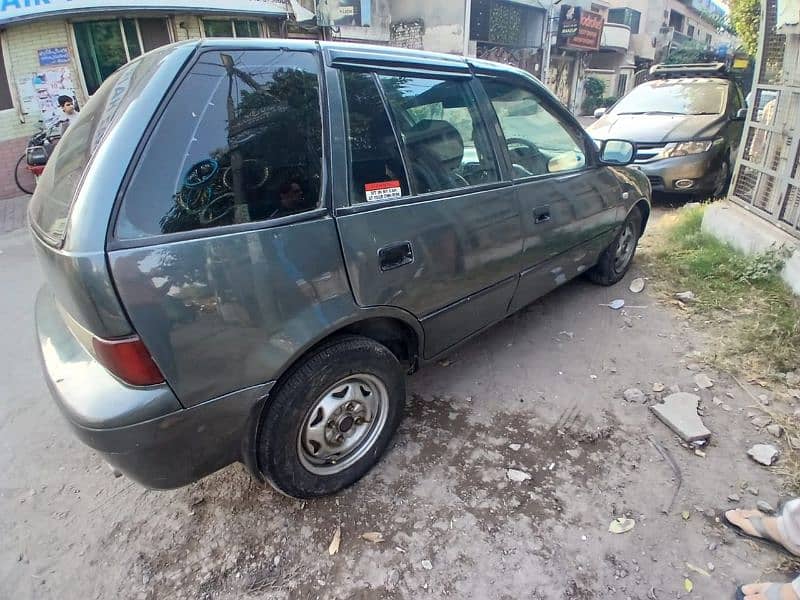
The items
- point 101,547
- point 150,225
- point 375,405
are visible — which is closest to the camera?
point 150,225

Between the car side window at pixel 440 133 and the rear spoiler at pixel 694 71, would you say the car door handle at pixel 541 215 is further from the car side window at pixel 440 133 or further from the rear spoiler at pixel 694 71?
the rear spoiler at pixel 694 71

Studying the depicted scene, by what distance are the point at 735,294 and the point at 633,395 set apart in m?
1.86

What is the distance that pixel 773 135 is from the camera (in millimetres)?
4316

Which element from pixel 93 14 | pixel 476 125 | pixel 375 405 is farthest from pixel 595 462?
pixel 93 14

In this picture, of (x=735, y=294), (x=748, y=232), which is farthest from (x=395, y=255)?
(x=748, y=232)

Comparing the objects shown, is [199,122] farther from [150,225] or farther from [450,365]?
[450,365]

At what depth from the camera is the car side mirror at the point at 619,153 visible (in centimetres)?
366

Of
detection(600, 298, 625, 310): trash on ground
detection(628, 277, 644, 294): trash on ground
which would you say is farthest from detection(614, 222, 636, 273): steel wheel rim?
detection(600, 298, 625, 310): trash on ground

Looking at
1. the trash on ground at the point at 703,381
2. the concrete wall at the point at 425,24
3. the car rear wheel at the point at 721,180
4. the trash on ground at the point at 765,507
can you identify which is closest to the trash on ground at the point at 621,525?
the trash on ground at the point at 765,507

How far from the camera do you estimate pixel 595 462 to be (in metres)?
2.48

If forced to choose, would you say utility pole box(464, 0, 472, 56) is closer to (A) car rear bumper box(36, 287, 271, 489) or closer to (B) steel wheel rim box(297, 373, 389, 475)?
(B) steel wheel rim box(297, 373, 389, 475)

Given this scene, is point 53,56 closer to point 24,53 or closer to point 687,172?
point 24,53

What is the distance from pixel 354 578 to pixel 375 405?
0.74m

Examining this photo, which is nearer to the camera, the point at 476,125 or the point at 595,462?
the point at 595,462
